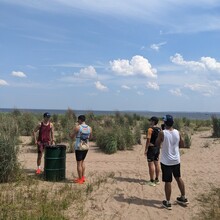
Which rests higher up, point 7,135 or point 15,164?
point 7,135

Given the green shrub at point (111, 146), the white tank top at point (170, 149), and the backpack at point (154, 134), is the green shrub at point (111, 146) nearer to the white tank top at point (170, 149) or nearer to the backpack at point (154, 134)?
the backpack at point (154, 134)

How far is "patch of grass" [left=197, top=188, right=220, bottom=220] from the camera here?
6.95 m

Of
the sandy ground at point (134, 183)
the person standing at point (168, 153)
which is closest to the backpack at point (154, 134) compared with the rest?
the sandy ground at point (134, 183)

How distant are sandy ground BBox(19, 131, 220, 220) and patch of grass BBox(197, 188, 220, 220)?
0.14 m

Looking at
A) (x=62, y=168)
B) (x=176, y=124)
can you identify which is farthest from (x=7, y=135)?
(x=176, y=124)

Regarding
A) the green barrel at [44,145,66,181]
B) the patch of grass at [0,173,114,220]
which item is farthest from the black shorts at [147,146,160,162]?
the green barrel at [44,145,66,181]

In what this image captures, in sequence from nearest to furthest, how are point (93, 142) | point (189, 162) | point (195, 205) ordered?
point (195, 205) → point (189, 162) → point (93, 142)

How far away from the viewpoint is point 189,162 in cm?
1336

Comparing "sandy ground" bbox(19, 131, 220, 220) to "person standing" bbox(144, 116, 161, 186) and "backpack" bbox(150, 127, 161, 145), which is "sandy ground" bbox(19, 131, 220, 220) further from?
"backpack" bbox(150, 127, 161, 145)

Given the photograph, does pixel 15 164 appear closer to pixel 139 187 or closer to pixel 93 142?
pixel 139 187

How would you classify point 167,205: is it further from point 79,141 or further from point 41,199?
point 79,141

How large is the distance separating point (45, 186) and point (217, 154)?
348 inches

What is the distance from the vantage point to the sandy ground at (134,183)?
23.6 ft

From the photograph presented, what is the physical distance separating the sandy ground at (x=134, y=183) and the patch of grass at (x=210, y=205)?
0.14 m
